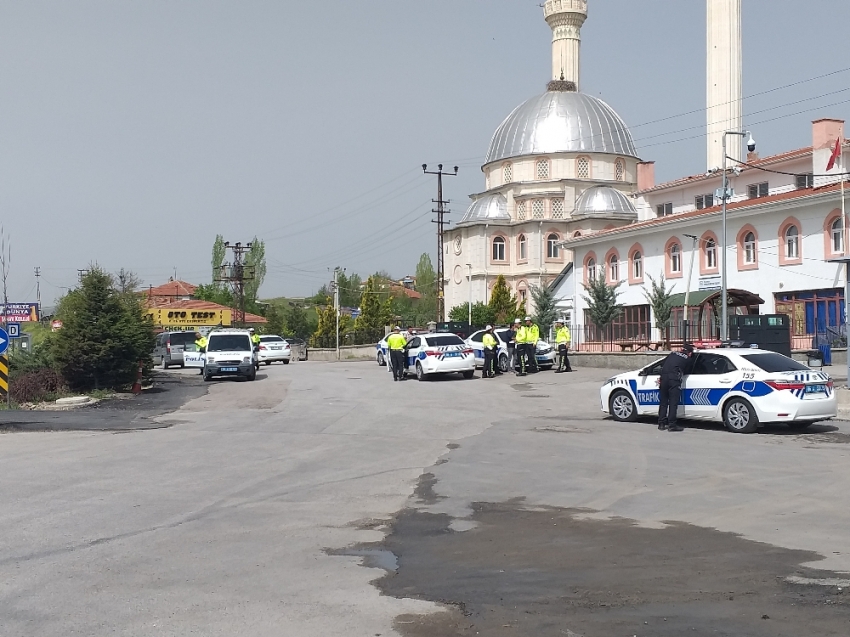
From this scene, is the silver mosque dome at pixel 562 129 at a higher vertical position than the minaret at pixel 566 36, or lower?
lower

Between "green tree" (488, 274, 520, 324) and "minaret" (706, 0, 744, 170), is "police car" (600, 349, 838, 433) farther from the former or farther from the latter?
"green tree" (488, 274, 520, 324)

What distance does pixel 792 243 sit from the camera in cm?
4769

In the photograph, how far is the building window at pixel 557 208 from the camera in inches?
3250

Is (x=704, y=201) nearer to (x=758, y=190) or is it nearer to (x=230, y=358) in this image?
(x=758, y=190)

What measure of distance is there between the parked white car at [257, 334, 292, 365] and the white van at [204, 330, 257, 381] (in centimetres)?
1453

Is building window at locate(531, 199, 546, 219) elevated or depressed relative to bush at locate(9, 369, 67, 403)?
elevated

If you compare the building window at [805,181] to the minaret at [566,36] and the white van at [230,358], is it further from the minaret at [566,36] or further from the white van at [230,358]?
the minaret at [566,36]

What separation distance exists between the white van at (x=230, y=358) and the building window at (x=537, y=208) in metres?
50.7

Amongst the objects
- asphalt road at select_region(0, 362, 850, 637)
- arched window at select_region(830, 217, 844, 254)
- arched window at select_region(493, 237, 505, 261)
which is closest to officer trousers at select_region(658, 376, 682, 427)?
asphalt road at select_region(0, 362, 850, 637)

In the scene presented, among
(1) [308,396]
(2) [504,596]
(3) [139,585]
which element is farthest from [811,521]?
(1) [308,396]

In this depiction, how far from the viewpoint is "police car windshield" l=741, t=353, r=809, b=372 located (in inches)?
671

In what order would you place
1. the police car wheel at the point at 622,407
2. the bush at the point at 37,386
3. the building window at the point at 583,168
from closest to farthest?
the police car wheel at the point at 622,407 < the bush at the point at 37,386 < the building window at the point at 583,168

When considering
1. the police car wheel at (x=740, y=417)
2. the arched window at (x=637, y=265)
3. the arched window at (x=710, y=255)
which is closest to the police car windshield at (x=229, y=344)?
the police car wheel at (x=740, y=417)

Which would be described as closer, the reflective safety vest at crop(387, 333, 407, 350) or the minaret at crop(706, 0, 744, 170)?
the reflective safety vest at crop(387, 333, 407, 350)
